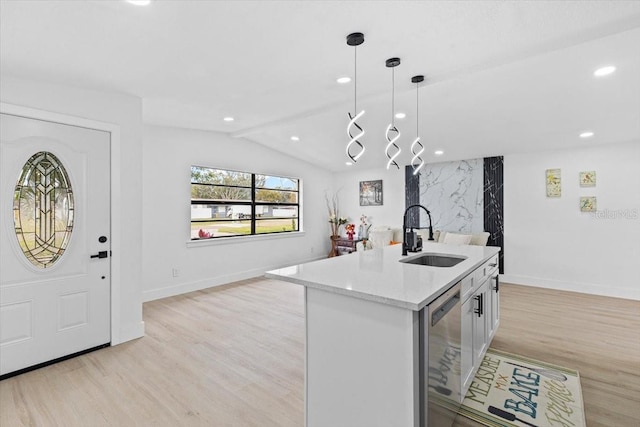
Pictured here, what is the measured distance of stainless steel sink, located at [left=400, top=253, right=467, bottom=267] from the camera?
263 cm

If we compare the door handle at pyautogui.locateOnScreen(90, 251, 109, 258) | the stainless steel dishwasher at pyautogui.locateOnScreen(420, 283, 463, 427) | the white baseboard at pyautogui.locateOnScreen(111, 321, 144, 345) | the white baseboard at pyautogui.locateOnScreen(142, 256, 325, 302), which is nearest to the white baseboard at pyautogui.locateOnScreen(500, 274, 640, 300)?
the stainless steel dishwasher at pyautogui.locateOnScreen(420, 283, 463, 427)

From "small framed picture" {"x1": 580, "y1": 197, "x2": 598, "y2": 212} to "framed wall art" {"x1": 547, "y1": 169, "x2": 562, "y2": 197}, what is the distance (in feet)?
1.02

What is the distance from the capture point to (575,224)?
4.95m

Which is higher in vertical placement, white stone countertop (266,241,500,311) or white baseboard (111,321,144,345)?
white stone countertop (266,241,500,311)

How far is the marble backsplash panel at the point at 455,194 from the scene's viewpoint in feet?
19.2

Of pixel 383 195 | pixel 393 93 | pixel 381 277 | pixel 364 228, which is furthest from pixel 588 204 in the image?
pixel 381 277

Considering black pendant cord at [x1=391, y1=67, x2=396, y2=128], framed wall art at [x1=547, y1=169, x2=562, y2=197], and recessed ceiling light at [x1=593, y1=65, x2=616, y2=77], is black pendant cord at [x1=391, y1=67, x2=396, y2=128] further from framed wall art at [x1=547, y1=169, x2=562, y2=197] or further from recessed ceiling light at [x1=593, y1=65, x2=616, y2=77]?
framed wall art at [x1=547, y1=169, x2=562, y2=197]

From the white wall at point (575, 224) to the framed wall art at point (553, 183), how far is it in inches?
2.5

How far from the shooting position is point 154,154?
14.9 feet

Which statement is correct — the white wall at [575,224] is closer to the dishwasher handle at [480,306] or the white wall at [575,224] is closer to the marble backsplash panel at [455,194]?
the marble backsplash panel at [455,194]

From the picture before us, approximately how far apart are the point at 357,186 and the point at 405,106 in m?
→ 3.92

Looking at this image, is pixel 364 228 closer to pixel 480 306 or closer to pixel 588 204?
pixel 588 204

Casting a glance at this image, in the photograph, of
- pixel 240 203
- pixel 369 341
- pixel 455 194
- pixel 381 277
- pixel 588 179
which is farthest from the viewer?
pixel 455 194

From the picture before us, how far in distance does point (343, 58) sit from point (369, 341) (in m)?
2.12
